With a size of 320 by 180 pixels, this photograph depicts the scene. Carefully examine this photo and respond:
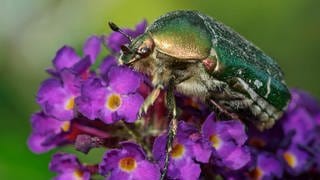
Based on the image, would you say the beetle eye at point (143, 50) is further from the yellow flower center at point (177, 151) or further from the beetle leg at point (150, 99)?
the yellow flower center at point (177, 151)

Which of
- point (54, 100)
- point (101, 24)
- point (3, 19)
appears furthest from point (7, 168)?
point (3, 19)

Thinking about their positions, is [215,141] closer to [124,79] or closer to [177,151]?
[177,151]

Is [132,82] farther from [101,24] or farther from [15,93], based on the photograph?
[101,24]

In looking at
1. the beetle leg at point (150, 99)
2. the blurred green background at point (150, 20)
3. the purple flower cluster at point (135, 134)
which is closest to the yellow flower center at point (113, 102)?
the purple flower cluster at point (135, 134)

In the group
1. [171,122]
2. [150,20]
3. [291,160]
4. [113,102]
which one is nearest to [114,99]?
[113,102]

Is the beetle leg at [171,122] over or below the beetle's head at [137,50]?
below

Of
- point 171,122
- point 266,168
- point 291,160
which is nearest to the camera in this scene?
point 171,122

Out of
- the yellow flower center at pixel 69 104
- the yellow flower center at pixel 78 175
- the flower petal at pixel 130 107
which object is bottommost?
the yellow flower center at pixel 78 175
